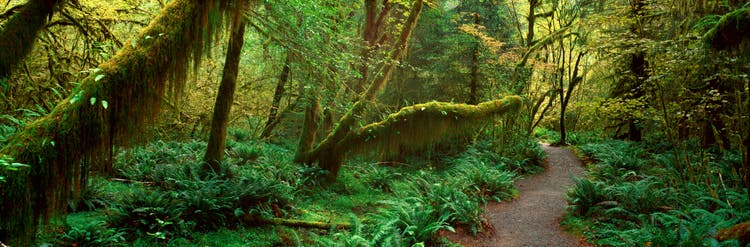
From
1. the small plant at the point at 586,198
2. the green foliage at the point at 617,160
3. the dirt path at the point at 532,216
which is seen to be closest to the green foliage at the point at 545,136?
the green foliage at the point at 617,160

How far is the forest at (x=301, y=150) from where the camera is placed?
9.69 feet

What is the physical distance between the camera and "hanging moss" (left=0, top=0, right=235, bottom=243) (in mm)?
2525

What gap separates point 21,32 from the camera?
4211 millimetres

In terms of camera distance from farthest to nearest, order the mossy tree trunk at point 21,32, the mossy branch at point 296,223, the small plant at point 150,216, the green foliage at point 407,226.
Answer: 1. the mossy branch at point 296,223
2. the green foliage at point 407,226
3. the small plant at point 150,216
4. the mossy tree trunk at point 21,32

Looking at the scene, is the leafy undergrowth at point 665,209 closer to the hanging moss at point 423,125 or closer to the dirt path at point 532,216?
the dirt path at point 532,216

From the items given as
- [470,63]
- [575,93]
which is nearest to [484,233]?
[470,63]

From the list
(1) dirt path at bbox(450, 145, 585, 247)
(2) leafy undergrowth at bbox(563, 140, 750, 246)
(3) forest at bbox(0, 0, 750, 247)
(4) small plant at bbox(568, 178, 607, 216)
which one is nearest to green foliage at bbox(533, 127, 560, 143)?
(3) forest at bbox(0, 0, 750, 247)

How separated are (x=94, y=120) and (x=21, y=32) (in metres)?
2.63

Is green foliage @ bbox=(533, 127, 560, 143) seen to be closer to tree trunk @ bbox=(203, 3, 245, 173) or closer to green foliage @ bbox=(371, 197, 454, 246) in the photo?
green foliage @ bbox=(371, 197, 454, 246)

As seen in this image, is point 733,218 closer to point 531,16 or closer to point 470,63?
point 470,63

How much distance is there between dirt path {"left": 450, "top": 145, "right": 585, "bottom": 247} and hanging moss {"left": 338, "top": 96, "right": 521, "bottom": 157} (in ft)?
7.15

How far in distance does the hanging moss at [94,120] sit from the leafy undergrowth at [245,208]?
88 centimetres

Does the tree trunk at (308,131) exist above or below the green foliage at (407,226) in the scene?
above

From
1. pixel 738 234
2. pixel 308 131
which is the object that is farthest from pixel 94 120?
pixel 308 131
